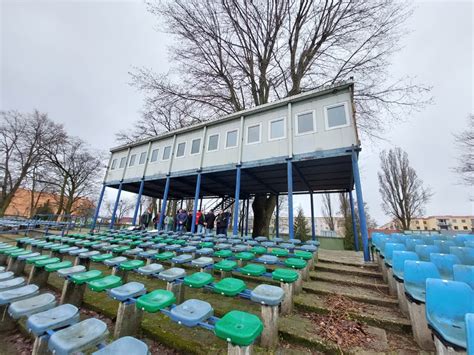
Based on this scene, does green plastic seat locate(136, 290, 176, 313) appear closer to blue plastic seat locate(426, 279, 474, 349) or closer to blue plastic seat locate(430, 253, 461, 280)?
blue plastic seat locate(426, 279, 474, 349)

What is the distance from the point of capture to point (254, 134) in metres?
9.20

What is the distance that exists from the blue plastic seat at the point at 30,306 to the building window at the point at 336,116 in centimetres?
841

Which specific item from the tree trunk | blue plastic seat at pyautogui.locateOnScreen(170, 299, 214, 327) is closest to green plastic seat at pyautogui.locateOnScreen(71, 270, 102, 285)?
blue plastic seat at pyautogui.locateOnScreen(170, 299, 214, 327)

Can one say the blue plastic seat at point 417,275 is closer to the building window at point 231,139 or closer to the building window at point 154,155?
the building window at point 231,139

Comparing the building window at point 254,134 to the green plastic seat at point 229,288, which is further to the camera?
the building window at point 254,134

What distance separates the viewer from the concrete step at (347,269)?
4406 mm

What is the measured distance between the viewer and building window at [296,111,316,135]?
25.6 ft

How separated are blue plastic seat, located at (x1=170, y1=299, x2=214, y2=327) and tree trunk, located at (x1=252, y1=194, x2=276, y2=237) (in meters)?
9.87

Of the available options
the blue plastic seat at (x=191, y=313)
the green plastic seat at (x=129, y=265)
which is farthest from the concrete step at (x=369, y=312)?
the green plastic seat at (x=129, y=265)

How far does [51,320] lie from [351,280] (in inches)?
191

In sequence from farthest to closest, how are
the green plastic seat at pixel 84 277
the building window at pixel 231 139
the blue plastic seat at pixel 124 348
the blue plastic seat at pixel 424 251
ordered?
the building window at pixel 231 139
the blue plastic seat at pixel 424 251
the green plastic seat at pixel 84 277
the blue plastic seat at pixel 124 348

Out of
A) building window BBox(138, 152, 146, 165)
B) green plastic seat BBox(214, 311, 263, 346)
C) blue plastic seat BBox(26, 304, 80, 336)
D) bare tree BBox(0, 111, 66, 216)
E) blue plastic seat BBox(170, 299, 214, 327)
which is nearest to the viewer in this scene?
green plastic seat BBox(214, 311, 263, 346)

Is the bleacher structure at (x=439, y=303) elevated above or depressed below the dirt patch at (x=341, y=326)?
above

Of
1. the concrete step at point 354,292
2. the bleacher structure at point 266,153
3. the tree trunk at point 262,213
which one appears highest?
the bleacher structure at point 266,153
